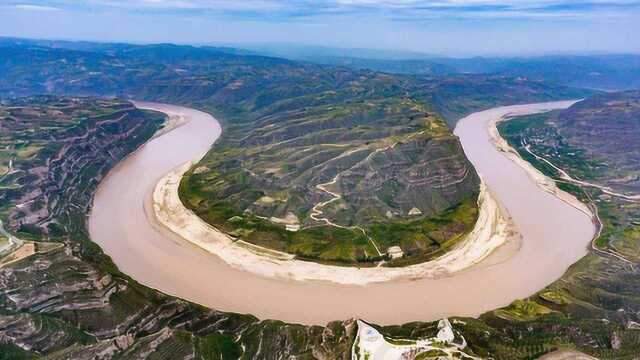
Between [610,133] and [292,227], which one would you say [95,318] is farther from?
[610,133]

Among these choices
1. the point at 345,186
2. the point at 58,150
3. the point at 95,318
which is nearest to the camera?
the point at 95,318

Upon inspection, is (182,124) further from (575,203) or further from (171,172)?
(575,203)

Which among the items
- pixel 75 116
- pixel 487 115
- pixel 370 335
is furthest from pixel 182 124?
pixel 370 335

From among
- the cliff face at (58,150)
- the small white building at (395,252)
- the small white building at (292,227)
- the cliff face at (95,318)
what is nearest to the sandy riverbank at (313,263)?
the small white building at (395,252)

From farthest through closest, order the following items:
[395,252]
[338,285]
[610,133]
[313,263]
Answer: [610,133]
[395,252]
[313,263]
[338,285]

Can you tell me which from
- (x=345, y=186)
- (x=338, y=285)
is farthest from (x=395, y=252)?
(x=345, y=186)
